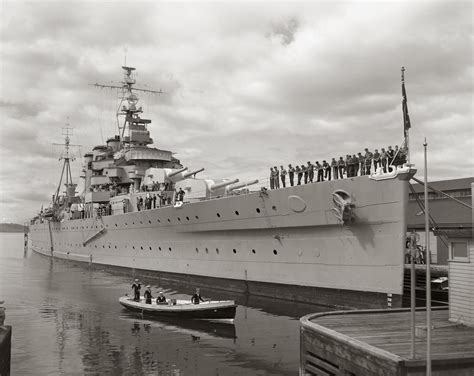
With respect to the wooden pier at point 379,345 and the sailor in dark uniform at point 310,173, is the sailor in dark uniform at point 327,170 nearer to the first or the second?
the sailor in dark uniform at point 310,173

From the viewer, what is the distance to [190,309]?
15.4 m

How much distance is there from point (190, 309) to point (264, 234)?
459 centimetres

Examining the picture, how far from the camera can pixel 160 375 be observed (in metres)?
10.5

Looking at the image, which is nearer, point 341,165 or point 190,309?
point 190,309

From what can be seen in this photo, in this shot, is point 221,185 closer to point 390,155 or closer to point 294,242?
point 294,242

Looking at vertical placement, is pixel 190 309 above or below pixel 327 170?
below

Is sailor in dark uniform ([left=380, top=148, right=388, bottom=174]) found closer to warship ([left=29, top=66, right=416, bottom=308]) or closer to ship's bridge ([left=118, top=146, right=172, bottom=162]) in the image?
warship ([left=29, top=66, right=416, bottom=308])

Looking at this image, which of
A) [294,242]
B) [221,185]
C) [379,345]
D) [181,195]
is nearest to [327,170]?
[294,242]

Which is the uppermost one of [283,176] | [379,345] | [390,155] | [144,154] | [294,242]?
[144,154]

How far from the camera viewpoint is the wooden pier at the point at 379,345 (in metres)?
6.46

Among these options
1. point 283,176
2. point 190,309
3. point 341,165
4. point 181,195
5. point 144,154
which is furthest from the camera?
point 144,154

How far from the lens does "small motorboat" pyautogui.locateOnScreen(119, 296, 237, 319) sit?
1493 centimetres

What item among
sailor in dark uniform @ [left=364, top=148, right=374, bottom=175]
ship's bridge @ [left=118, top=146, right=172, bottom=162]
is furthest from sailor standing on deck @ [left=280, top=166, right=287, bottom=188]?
ship's bridge @ [left=118, top=146, right=172, bottom=162]

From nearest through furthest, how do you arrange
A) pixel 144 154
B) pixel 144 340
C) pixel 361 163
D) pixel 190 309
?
pixel 144 340, pixel 190 309, pixel 361 163, pixel 144 154
